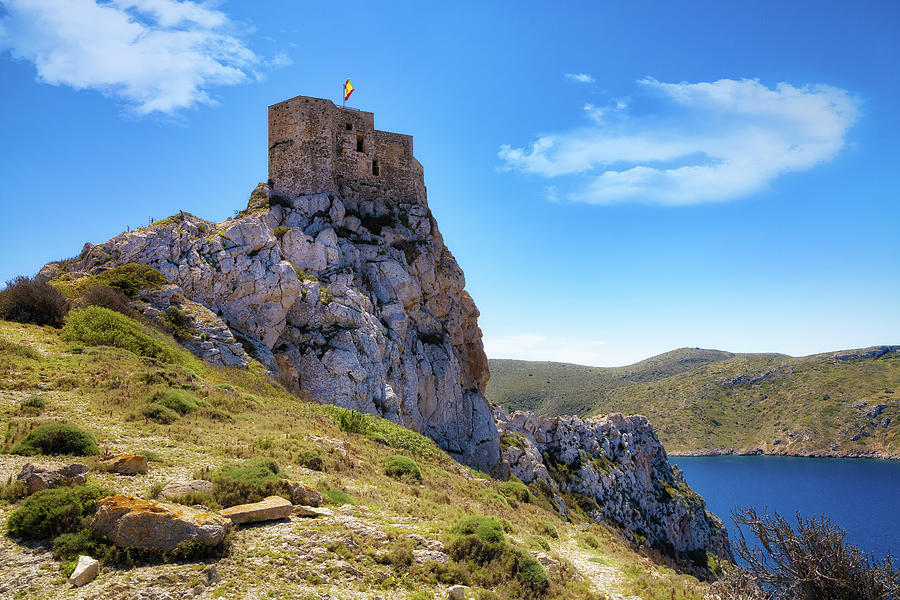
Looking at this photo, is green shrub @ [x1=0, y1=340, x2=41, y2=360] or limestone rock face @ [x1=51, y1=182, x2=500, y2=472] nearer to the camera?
green shrub @ [x1=0, y1=340, x2=41, y2=360]

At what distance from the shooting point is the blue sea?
59.4 meters

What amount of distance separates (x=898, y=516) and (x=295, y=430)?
77196 mm

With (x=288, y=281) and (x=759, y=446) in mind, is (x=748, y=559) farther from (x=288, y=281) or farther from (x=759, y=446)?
(x=759, y=446)

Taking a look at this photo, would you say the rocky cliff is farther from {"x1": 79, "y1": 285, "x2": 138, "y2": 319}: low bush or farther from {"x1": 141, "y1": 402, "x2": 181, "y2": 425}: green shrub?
{"x1": 141, "y1": 402, "x2": 181, "y2": 425}: green shrub

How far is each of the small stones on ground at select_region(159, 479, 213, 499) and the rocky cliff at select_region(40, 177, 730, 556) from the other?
13672 millimetres

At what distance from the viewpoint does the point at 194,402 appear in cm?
1412

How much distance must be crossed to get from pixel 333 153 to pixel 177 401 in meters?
23.8

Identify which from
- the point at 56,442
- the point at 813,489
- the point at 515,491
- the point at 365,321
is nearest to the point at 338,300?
the point at 365,321

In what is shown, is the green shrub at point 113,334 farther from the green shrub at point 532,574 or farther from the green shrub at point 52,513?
the green shrub at point 532,574

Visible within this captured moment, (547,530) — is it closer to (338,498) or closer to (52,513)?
(338,498)

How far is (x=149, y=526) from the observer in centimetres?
700

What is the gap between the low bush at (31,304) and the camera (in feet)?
59.0

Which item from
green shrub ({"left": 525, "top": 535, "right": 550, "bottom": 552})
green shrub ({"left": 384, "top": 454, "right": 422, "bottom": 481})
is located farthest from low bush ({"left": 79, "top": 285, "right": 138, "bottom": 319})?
green shrub ({"left": 525, "top": 535, "right": 550, "bottom": 552})

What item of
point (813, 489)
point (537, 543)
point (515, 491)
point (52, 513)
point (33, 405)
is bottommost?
point (813, 489)
